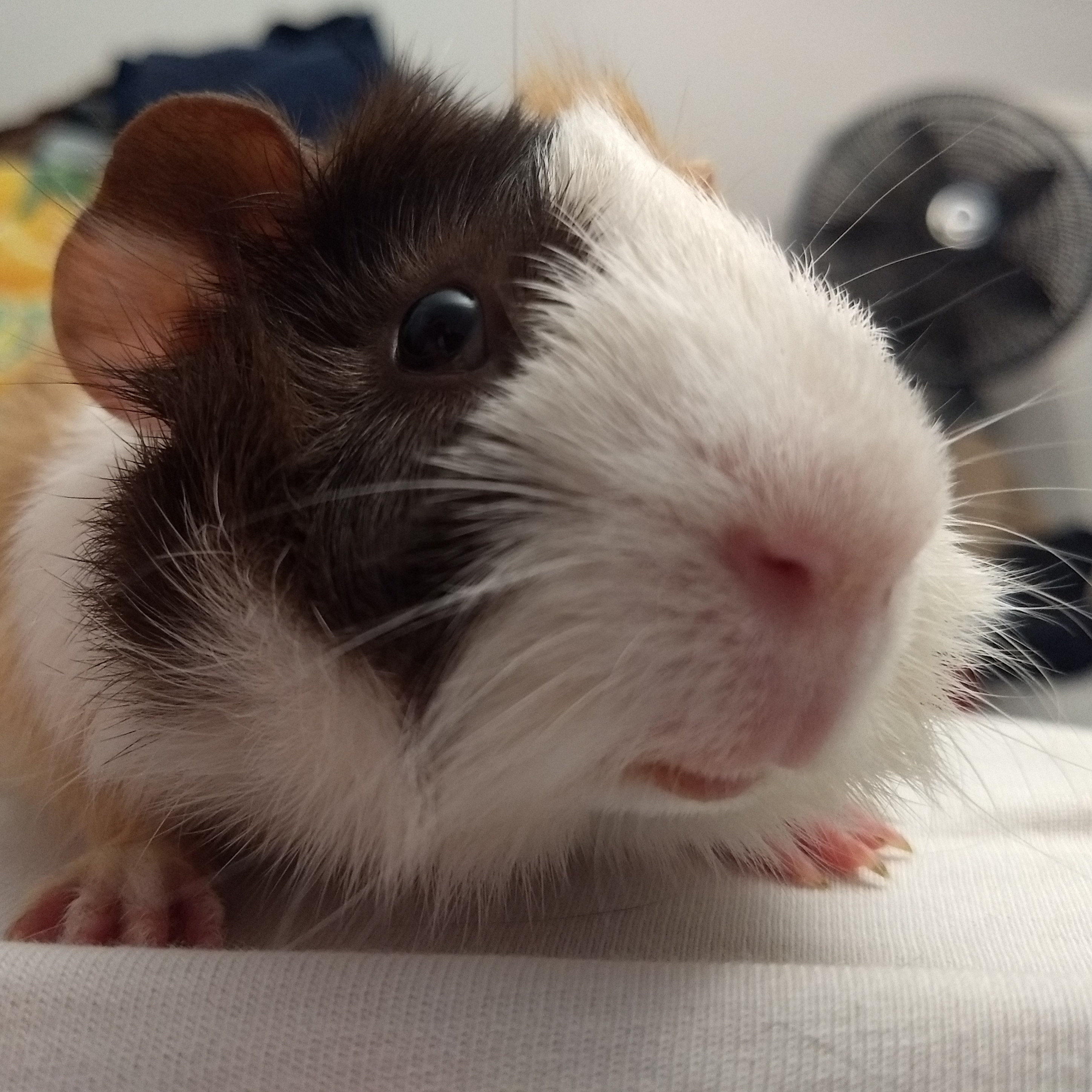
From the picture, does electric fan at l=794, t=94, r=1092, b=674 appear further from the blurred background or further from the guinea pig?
the guinea pig

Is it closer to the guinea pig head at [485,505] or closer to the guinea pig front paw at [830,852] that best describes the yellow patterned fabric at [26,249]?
the guinea pig head at [485,505]

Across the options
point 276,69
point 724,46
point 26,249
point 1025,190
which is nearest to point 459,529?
point 26,249

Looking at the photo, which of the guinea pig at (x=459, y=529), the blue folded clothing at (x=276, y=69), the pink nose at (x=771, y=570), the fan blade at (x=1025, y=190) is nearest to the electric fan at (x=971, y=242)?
the fan blade at (x=1025, y=190)

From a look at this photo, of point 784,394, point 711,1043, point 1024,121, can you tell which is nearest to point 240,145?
point 784,394

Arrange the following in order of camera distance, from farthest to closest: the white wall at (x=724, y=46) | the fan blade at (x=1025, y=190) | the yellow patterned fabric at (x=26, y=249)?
the white wall at (x=724, y=46) → the fan blade at (x=1025, y=190) → the yellow patterned fabric at (x=26, y=249)

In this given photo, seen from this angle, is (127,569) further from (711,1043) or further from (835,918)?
(835,918)

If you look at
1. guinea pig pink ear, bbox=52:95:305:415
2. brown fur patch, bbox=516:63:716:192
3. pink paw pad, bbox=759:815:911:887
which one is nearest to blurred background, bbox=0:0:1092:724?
brown fur patch, bbox=516:63:716:192

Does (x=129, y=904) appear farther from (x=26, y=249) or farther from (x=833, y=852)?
(x=26, y=249)
